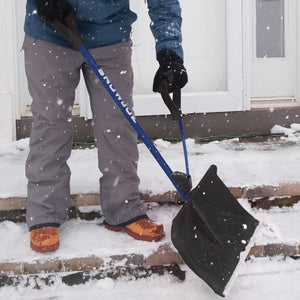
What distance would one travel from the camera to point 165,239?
2.02 m

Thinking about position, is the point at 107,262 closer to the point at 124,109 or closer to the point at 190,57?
the point at 124,109

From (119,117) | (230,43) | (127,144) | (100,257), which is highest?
(230,43)

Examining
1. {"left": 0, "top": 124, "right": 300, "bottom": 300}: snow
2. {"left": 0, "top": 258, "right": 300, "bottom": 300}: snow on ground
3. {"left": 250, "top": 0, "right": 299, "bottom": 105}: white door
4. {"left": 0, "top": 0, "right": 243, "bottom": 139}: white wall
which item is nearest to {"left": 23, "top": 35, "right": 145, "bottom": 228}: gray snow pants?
{"left": 0, "top": 124, "right": 300, "bottom": 300}: snow

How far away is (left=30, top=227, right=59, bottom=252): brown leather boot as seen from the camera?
1907mm

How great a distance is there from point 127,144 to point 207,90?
6.07 feet

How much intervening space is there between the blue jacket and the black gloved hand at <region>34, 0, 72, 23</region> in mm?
97

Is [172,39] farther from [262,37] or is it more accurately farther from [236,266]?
[262,37]

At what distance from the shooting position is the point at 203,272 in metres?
1.70

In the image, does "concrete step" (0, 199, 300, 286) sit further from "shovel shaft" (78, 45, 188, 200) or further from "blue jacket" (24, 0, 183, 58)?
"blue jacket" (24, 0, 183, 58)

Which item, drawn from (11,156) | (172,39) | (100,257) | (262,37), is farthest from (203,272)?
(262,37)

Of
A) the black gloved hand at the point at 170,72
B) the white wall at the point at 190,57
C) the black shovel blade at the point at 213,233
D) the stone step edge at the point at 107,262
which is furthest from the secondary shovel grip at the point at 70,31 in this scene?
the white wall at the point at 190,57

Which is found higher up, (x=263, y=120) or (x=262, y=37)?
(x=262, y=37)

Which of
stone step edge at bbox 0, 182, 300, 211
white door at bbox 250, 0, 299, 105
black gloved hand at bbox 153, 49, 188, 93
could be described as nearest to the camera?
black gloved hand at bbox 153, 49, 188, 93

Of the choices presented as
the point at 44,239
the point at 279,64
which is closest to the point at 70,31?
the point at 44,239
